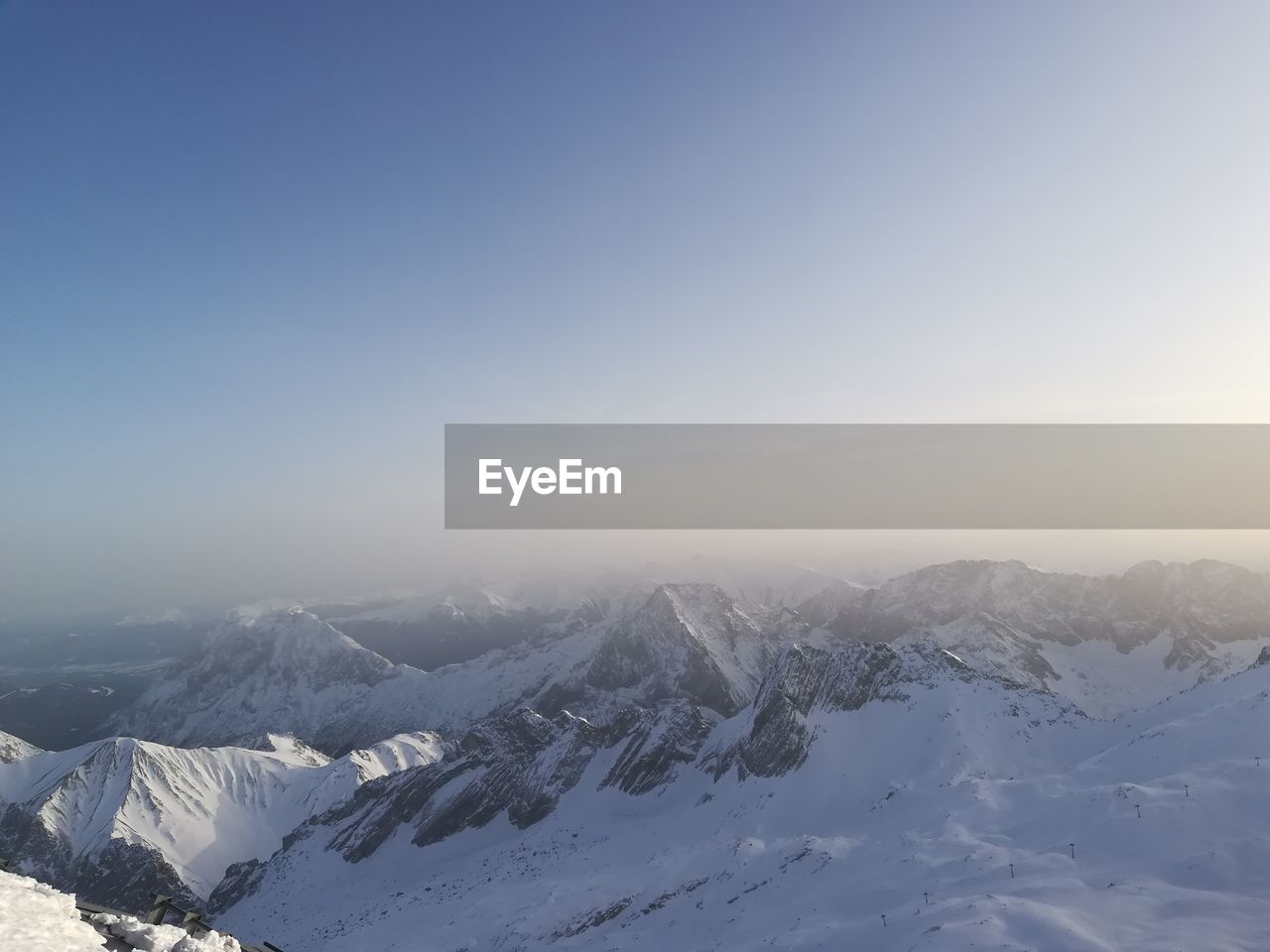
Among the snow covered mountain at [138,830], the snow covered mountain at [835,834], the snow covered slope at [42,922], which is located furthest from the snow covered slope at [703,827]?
the snow covered mountain at [138,830]

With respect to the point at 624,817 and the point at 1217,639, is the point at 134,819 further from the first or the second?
the point at 1217,639

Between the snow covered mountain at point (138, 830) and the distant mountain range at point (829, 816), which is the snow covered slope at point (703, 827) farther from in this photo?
the snow covered mountain at point (138, 830)

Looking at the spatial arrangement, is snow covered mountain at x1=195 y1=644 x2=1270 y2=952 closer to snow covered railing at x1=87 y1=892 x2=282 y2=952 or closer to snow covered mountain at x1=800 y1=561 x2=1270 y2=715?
snow covered railing at x1=87 y1=892 x2=282 y2=952

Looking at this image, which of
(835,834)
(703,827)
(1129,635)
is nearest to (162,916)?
(835,834)

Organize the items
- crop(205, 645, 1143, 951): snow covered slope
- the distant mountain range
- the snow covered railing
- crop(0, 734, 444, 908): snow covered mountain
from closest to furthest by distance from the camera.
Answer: the snow covered railing → the distant mountain range → crop(205, 645, 1143, 951): snow covered slope → crop(0, 734, 444, 908): snow covered mountain

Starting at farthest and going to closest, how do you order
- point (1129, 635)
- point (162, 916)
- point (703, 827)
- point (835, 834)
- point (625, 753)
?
point (1129, 635)
point (625, 753)
point (703, 827)
point (835, 834)
point (162, 916)

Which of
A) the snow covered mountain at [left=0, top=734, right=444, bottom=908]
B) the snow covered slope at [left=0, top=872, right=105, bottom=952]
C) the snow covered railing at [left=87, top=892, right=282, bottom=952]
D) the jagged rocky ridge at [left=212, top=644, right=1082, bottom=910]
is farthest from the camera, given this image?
the snow covered mountain at [left=0, top=734, right=444, bottom=908]

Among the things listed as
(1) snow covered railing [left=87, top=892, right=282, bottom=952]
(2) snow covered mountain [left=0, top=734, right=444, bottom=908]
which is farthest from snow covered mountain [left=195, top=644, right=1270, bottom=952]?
(2) snow covered mountain [left=0, top=734, right=444, bottom=908]

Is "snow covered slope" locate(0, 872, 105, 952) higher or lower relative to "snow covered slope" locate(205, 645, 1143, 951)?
higher

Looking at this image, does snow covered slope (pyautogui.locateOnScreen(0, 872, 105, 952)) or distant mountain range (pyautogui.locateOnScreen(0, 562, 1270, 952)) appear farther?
A: distant mountain range (pyautogui.locateOnScreen(0, 562, 1270, 952))

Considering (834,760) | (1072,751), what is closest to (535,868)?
(834,760)

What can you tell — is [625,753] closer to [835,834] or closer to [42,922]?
[835,834]

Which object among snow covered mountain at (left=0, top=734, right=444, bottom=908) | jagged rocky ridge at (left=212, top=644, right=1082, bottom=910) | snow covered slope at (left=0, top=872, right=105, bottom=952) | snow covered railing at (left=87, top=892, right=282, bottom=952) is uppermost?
snow covered slope at (left=0, top=872, right=105, bottom=952)
